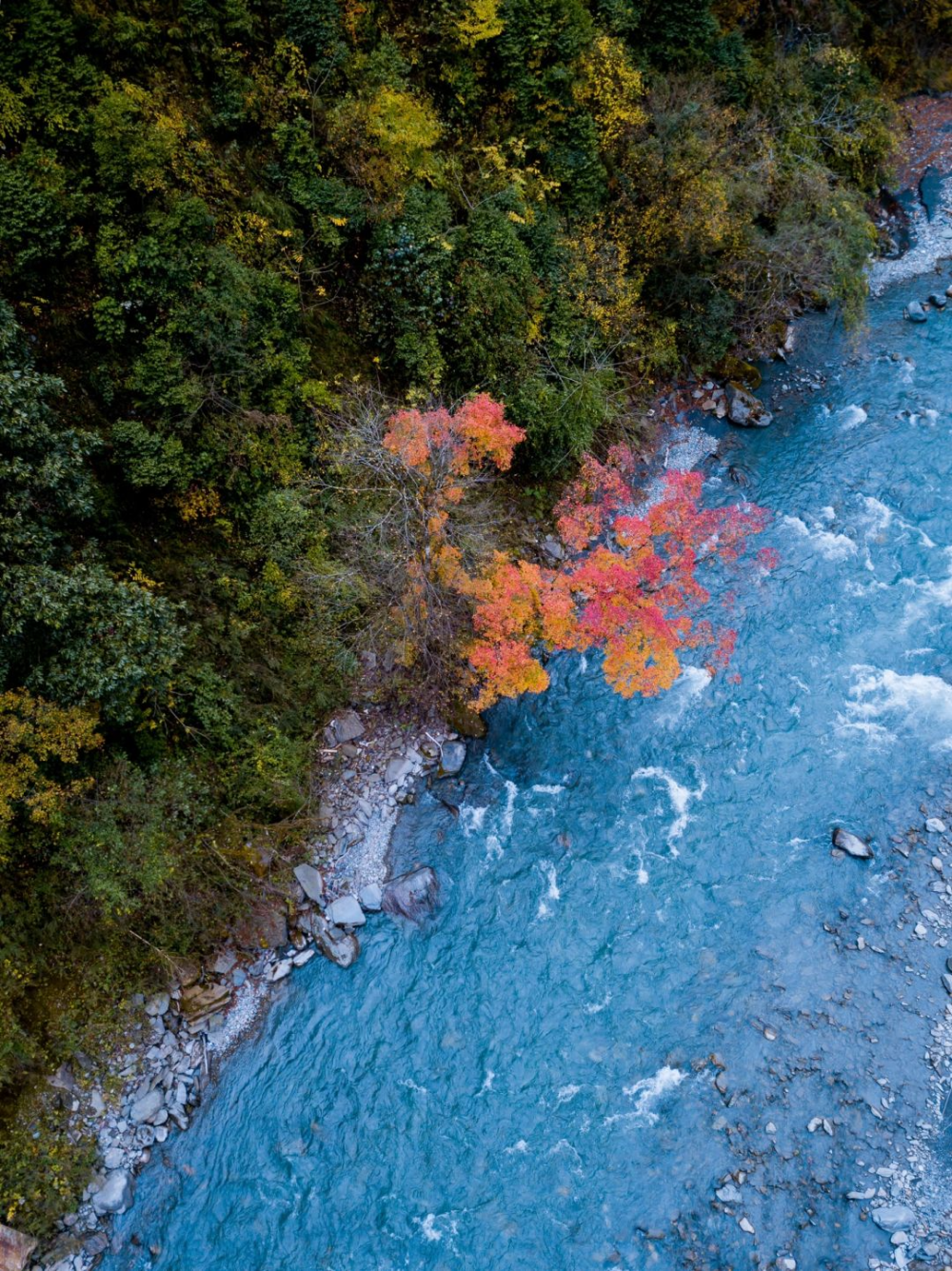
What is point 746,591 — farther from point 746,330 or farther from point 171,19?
point 171,19

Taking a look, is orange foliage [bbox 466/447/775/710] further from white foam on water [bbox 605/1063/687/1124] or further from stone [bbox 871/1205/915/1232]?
stone [bbox 871/1205/915/1232]

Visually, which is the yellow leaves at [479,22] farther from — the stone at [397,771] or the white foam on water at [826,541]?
the stone at [397,771]

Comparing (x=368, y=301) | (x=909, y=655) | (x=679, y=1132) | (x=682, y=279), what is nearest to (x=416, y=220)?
(x=368, y=301)

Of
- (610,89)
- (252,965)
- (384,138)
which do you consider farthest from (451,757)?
(610,89)

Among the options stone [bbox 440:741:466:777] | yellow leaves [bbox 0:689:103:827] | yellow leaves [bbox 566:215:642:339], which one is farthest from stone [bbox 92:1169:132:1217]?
yellow leaves [bbox 566:215:642:339]

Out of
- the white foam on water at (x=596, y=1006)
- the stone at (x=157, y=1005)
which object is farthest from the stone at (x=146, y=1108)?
the white foam on water at (x=596, y=1006)

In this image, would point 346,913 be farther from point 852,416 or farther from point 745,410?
point 852,416

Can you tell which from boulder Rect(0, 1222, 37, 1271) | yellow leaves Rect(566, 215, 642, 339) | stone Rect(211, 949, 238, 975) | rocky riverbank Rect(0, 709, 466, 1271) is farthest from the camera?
yellow leaves Rect(566, 215, 642, 339)

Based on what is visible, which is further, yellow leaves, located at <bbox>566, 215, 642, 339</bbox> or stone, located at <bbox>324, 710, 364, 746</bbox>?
yellow leaves, located at <bbox>566, 215, 642, 339</bbox>

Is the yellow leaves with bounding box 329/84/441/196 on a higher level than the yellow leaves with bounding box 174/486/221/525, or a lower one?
higher
